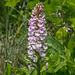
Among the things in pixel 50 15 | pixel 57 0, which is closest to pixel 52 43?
pixel 50 15

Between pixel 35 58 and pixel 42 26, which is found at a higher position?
pixel 42 26

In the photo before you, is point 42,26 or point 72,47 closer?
point 42,26

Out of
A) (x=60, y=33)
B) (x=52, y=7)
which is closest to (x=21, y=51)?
(x=60, y=33)

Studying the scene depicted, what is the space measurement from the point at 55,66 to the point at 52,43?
1.19 ft

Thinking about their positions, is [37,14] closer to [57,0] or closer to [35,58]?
[35,58]

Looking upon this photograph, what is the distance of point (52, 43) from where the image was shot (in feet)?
5.60

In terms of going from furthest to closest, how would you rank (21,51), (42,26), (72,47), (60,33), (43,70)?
(21,51), (60,33), (72,47), (43,70), (42,26)

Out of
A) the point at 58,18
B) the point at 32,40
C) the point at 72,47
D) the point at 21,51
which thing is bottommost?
the point at 21,51

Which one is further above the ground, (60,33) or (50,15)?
(50,15)

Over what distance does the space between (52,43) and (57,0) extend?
0.46 m

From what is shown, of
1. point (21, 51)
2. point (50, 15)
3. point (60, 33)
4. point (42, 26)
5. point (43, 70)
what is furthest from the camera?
point (21, 51)

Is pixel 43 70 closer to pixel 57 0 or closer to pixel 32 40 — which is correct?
pixel 32 40

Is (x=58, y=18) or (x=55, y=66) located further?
(x=58, y=18)

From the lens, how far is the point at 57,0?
1752mm
